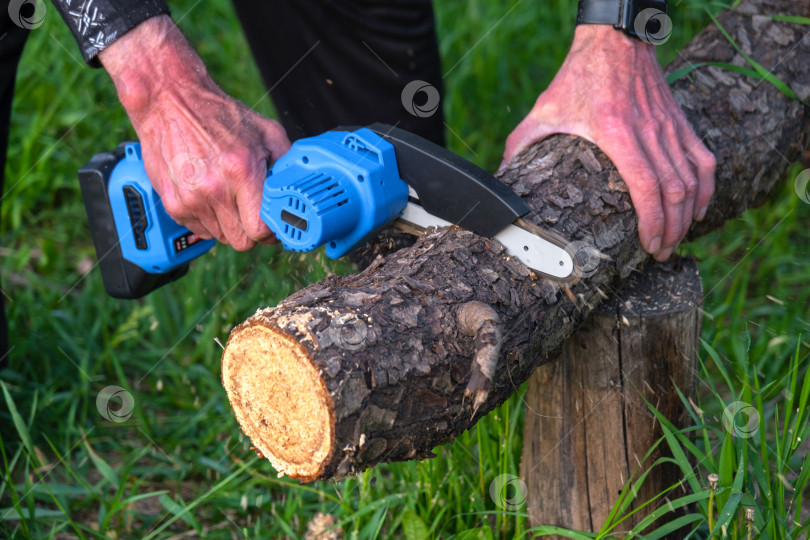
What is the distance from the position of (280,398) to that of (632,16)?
48.9 inches

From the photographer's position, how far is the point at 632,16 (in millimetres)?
1810

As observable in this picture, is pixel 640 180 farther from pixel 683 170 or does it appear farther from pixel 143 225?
pixel 143 225

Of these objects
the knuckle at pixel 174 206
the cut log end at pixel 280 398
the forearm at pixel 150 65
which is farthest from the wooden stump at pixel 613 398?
the forearm at pixel 150 65

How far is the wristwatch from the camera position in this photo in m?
1.81

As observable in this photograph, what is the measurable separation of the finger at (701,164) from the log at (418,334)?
0.21m

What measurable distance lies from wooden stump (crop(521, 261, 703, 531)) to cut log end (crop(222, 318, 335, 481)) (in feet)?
2.42

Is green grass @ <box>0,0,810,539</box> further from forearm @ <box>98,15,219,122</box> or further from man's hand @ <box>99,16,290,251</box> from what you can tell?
forearm @ <box>98,15,219,122</box>

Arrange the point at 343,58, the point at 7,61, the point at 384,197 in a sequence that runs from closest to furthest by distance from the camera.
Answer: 1. the point at 384,197
2. the point at 7,61
3. the point at 343,58

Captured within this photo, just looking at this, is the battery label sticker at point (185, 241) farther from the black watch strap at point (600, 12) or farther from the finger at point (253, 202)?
the black watch strap at point (600, 12)

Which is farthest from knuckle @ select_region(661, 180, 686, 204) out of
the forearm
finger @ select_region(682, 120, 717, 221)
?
the forearm

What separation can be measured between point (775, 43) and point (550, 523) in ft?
5.26

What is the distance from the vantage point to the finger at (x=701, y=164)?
5.97ft

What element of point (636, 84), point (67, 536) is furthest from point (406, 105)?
point (67, 536)

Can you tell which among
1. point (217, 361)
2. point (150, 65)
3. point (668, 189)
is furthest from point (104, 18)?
point (217, 361)
